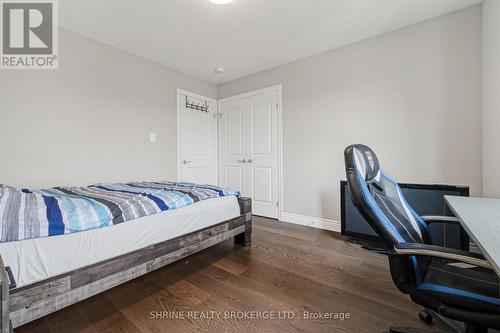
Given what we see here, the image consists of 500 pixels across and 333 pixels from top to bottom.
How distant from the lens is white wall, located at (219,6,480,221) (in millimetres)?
2109

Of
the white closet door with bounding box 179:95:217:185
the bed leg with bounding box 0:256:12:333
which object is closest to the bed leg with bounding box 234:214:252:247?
the white closet door with bounding box 179:95:217:185

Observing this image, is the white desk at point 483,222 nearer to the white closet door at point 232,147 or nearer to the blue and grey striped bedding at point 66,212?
the blue and grey striped bedding at point 66,212

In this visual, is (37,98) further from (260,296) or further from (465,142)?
(465,142)

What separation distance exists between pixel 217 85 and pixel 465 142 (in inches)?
145

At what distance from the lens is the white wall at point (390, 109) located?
6.92ft

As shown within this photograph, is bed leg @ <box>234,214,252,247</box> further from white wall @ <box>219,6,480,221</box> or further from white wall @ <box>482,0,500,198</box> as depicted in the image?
white wall @ <box>482,0,500,198</box>

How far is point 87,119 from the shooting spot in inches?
101

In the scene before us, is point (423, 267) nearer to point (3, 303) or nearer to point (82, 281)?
point (3, 303)

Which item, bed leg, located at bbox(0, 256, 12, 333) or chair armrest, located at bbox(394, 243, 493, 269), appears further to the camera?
chair armrest, located at bbox(394, 243, 493, 269)

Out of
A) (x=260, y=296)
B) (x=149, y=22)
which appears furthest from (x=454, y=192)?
(x=149, y=22)

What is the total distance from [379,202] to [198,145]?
319 cm

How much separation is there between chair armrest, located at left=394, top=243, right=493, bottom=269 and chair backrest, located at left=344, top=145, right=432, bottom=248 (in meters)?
0.05

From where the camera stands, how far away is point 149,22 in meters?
2.31

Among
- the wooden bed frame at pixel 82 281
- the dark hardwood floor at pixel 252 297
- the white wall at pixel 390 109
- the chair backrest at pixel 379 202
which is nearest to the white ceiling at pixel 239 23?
the white wall at pixel 390 109
